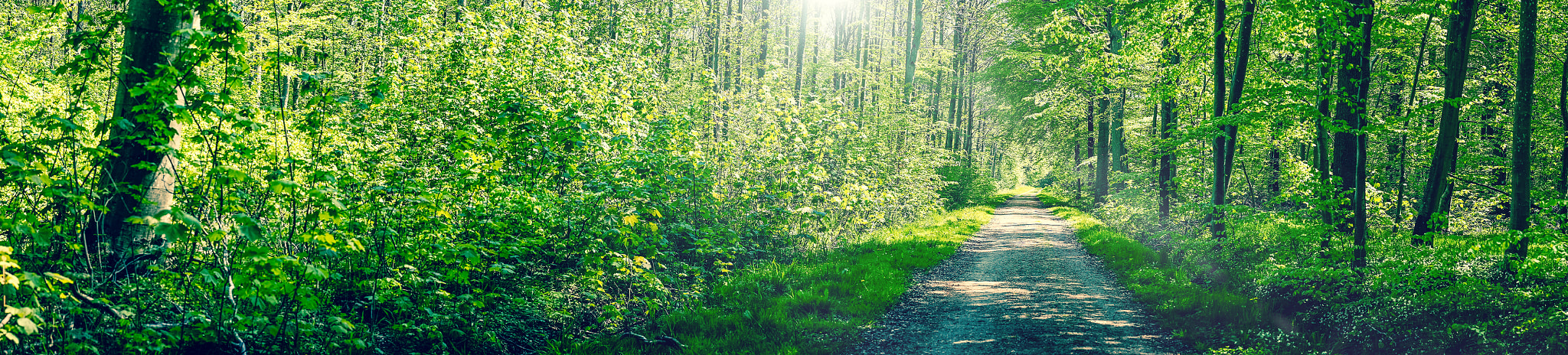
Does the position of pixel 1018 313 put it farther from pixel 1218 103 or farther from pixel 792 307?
pixel 1218 103

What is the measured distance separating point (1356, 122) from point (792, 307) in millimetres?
7554

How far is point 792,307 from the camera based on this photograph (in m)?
7.32

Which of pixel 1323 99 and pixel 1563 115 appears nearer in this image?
pixel 1323 99

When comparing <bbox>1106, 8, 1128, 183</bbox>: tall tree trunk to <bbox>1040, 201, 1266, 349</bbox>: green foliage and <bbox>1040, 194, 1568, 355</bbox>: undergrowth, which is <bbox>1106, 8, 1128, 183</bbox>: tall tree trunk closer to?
<bbox>1040, 201, 1266, 349</bbox>: green foliage

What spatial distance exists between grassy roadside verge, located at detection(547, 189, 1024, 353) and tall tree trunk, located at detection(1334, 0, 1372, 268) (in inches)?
195

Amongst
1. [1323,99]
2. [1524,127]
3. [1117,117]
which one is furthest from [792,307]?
[1117,117]

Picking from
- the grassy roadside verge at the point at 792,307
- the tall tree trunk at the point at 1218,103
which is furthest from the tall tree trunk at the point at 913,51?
the tall tree trunk at the point at 1218,103

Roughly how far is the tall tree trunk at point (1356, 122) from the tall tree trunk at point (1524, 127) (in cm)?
117

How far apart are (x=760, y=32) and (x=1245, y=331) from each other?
1615 centimetres

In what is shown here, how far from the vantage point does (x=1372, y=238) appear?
10.2 metres

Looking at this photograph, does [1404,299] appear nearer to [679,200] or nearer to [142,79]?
[679,200]

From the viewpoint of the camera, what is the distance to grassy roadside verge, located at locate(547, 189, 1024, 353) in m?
6.07

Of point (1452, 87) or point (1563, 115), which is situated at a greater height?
point (1452, 87)

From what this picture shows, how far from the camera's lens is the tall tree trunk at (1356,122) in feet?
23.8
